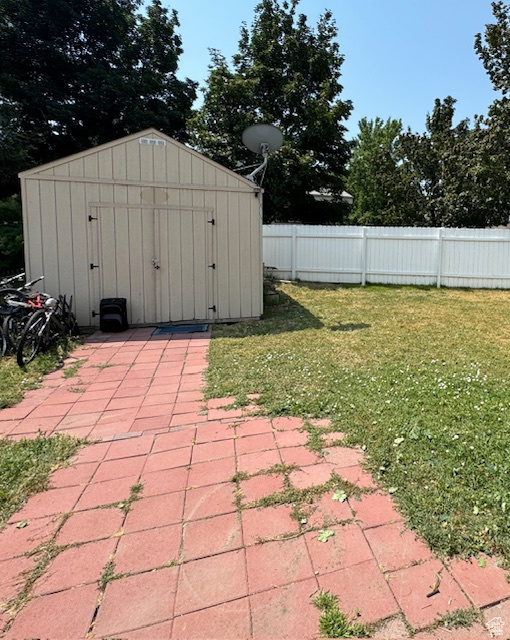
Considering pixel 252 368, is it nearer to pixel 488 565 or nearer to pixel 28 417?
pixel 28 417

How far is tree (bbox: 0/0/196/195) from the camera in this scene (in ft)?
42.6

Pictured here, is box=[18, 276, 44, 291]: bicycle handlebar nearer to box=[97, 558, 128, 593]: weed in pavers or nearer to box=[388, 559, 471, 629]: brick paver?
box=[97, 558, 128, 593]: weed in pavers

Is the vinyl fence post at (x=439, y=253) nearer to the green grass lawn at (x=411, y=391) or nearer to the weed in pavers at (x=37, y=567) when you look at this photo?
the green grass lawn at (x=411, y=391)

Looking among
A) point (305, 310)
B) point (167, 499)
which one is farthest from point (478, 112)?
point (167, 499)

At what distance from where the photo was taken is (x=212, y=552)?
1550 millimetres

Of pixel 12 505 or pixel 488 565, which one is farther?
pixel 12 505

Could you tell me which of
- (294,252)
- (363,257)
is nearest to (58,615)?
(294,252)

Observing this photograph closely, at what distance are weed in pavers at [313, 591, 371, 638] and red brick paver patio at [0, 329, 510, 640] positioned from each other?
29 mm

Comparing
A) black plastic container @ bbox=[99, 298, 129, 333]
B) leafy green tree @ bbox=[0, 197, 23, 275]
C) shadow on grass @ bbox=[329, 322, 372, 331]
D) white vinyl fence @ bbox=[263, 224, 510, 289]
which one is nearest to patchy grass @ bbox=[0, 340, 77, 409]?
black plastic container @ bbox=[99, 298, 129, 333]

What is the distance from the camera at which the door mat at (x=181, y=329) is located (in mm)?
5646

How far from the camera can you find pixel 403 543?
1.58 metres

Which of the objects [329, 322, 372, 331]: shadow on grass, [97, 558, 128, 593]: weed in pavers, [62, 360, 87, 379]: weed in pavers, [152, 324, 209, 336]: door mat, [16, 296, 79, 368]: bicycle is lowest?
[97, 558, 128, 593]: weed in pavers

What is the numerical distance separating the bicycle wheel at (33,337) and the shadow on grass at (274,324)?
7.29 ft

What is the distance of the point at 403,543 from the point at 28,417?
2770 mm
